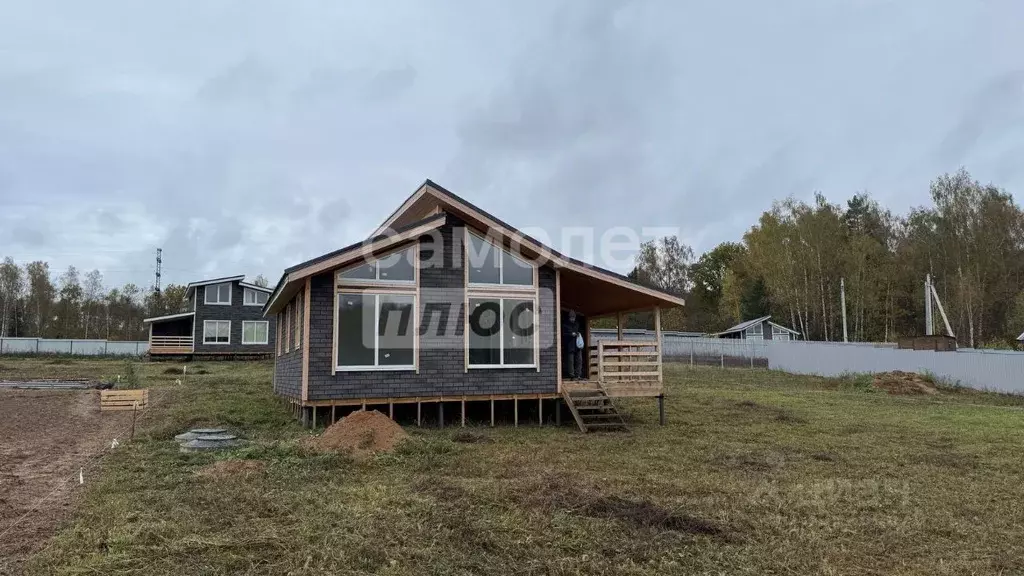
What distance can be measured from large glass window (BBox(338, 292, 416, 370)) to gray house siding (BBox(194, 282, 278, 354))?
29415mm

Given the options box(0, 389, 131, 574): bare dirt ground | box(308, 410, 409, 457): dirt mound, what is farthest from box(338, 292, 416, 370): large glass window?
box(0, 389, 131, 574): bare dirt ground

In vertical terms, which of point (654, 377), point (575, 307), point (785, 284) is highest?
point (785, 284)

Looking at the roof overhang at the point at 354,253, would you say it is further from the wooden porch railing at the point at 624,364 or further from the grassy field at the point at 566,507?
the wooden porch railing at the point at 624,364

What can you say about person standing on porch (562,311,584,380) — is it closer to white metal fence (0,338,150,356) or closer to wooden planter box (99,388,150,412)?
wooden planter box (99,388,150,412)

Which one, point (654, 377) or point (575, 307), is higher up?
point (575, 307)

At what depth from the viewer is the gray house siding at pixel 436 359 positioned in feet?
40.9

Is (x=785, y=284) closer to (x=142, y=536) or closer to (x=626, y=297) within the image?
(x=626, y=297)

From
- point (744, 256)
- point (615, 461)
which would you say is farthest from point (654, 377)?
point (744, 256)

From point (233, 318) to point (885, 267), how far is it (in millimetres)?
40933

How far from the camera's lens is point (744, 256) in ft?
176

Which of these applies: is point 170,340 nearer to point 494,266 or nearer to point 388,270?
point 388,270

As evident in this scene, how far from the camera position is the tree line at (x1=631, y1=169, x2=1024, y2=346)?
1465 inches

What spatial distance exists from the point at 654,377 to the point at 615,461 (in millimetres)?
5227

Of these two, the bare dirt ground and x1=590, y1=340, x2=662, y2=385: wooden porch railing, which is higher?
x1=590, y1=340, x2=662, y2=385: wooden porch railing
